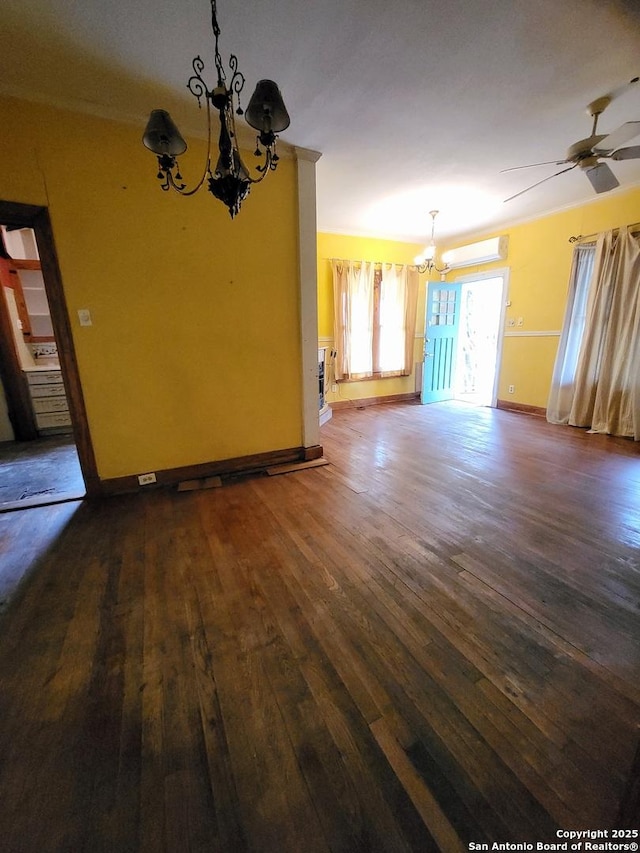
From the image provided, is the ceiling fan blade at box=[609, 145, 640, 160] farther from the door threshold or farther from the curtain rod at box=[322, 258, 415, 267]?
the door threshold

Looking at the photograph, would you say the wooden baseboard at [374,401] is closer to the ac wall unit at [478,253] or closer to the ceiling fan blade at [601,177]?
the ac wall unit at [478,253]

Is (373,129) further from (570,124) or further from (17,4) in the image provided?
(17,4)

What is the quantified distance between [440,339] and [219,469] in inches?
179

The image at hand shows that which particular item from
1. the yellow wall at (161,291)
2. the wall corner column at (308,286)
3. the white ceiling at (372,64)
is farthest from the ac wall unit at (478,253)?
the yellow wall at (161,291)

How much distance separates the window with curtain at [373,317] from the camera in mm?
5141

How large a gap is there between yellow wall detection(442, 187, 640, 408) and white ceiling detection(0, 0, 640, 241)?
1.19m

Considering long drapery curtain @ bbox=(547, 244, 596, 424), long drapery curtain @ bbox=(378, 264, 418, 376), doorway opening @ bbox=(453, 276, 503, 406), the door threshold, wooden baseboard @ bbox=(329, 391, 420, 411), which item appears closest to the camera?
the door threshold

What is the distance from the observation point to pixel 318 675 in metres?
1.21

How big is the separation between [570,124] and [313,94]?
6.57 ft

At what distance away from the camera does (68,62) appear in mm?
1857

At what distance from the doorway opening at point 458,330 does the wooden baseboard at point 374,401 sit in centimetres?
41

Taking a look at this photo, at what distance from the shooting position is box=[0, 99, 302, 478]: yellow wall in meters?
2.22

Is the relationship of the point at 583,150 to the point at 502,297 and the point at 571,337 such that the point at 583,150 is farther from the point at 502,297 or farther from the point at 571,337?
the point at 502,297

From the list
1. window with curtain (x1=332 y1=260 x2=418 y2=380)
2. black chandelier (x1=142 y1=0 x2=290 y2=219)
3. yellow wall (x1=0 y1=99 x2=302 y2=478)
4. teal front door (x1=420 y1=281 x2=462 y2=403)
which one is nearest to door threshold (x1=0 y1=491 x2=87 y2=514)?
yellow wall (x1=0 y1=99 x2=302 y2=478)
